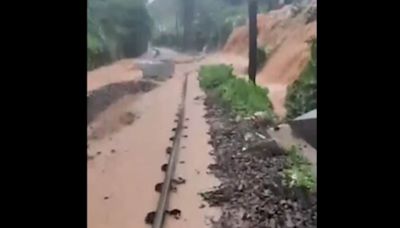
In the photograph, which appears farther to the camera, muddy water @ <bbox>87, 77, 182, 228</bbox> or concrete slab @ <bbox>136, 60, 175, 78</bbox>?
concrete slab @ <bbox>136, 60, 175, 78</bbox>

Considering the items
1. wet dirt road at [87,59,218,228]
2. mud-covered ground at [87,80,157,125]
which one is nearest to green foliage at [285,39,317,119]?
wet dirt road at [87,59,218,228]

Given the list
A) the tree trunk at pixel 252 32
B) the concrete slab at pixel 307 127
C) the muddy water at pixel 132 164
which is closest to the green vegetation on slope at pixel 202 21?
the tree trunk at pixel 252 32

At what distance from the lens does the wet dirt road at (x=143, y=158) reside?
1.38 meters

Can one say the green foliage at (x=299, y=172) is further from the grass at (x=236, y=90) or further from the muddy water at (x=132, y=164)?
the muddy water at (x=132, y=164)

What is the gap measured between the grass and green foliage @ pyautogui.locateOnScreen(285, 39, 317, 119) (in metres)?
0.06

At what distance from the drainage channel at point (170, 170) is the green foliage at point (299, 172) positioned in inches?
12.2

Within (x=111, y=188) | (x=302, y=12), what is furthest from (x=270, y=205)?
(x=302, y=12)

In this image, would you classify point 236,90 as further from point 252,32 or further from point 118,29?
point 118,29

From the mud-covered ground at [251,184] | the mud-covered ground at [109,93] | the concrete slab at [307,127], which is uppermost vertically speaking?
the mud-covered ground at [109,93]

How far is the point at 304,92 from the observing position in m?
1.46

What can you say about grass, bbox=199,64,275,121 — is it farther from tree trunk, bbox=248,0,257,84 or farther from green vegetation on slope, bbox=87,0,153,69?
green vegetation on slope, bbox=87,0,153,69

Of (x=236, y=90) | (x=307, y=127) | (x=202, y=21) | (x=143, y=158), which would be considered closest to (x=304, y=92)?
(x=307, y=127)

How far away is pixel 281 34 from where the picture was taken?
1497mm

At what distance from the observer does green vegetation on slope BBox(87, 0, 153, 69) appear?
142 centimetres
